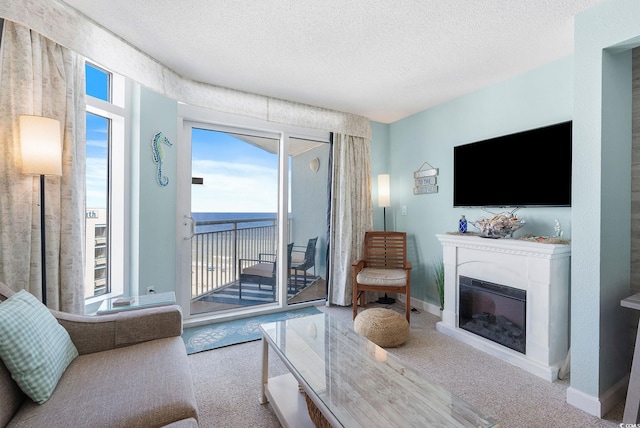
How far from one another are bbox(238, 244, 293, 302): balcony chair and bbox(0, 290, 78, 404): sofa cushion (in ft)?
7.07

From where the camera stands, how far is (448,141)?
10.6 feet

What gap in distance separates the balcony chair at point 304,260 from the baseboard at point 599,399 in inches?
104

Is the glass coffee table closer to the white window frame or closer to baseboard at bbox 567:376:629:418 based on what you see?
baseboard at bbox 567:376:629:418

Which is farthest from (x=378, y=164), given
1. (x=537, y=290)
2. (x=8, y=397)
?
(x=8, y=397)

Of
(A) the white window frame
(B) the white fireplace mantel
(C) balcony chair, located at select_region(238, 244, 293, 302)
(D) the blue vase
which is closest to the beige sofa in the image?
(A) the white window frame

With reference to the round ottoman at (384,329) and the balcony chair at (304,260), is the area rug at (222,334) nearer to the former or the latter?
the balcony chair at (304,260)

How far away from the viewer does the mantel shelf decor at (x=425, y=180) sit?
3373 millimetres

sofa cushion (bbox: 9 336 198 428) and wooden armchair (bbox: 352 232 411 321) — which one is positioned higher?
wooden armchair (bbox: 352 232 411 321)

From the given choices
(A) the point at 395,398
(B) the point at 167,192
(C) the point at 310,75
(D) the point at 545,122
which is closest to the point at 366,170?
(C) the point at 310,75

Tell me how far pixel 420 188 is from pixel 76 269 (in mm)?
3339

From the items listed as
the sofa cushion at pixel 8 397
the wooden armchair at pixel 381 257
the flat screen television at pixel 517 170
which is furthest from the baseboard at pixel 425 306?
the sofa cushion at pixel 8 397

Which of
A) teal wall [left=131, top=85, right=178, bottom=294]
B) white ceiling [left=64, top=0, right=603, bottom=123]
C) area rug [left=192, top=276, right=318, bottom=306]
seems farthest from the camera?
area rug [left=192, top=276, right=318, bottom=306]

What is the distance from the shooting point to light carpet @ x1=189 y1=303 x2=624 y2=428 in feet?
5.40

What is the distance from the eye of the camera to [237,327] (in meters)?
2.94
